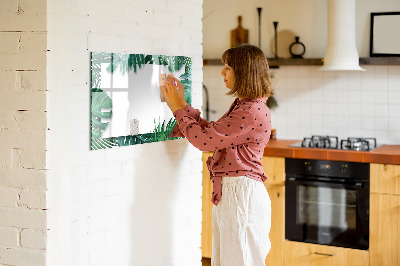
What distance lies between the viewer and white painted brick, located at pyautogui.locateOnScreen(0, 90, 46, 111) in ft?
7.46

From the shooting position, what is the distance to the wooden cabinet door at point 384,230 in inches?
161

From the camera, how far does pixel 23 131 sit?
2318 mm

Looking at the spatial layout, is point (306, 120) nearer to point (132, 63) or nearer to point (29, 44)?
point (132, 63)

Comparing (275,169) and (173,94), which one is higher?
(173,94)

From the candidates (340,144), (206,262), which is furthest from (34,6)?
(206,262)

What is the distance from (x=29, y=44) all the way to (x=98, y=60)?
1.02 feet

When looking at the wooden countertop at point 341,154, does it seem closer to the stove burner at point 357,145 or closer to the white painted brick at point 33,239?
the stove burner at point 357,145

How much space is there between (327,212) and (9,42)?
2807 millimetres

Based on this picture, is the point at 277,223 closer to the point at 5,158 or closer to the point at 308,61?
the point at 308,61

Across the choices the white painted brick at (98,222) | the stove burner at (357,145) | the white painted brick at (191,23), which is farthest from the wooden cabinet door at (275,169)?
the white painted brick at (98,222)

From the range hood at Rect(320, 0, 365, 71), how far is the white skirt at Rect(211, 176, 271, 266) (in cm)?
200

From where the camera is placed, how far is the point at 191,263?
3.33 m

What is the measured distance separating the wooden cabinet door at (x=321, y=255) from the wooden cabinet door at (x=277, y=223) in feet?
0.18

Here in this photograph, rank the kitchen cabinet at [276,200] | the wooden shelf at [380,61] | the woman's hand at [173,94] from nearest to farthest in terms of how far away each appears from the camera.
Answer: the woman's hand at [173,94] < the kitchen cabinet at [276,200] < the wooden shelf at [380,61]
